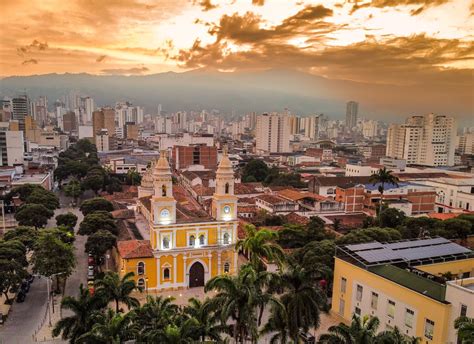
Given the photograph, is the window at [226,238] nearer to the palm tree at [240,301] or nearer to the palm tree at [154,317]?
the palm tree at [154,317]

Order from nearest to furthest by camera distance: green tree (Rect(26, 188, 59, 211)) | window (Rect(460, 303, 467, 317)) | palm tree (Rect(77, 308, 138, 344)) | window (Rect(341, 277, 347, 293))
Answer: palm tree (Rect(77, 308, 138, 344)) → window (Rect(460, 303, 467, 317)) → window (Rect(341, 277, 347, 293)) → green tree (Rect(26, 188, 59, 211))

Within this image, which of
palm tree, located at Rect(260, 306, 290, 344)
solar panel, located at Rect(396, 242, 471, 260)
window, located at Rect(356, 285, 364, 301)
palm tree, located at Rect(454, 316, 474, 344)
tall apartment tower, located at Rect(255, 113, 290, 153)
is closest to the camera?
palm tree, located at Rect(454, 316, 474, 344)

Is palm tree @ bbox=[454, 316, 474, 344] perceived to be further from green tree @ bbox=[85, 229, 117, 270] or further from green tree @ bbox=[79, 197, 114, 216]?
green tree @ bbox=[79, 197, 114, 216]

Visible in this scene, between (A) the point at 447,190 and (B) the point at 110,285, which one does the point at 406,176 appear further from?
(B) the point at 110,285

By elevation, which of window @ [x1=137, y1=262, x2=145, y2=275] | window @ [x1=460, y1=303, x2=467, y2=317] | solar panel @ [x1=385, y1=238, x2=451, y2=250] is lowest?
window @ [x1=137, y1=262, x2=145, y2=275]

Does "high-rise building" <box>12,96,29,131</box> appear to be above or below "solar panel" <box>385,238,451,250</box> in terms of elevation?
above

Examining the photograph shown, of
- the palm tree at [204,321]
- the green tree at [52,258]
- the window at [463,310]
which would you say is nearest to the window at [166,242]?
the green tree at [52,258]

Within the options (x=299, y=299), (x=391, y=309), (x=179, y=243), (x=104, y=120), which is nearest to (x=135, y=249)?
(x=179, y=243)

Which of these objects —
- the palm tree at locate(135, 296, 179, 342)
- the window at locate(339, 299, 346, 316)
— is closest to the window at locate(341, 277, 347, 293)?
the window at locate(339, 299, 346, 316)

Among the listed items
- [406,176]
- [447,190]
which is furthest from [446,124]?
[447,190]
